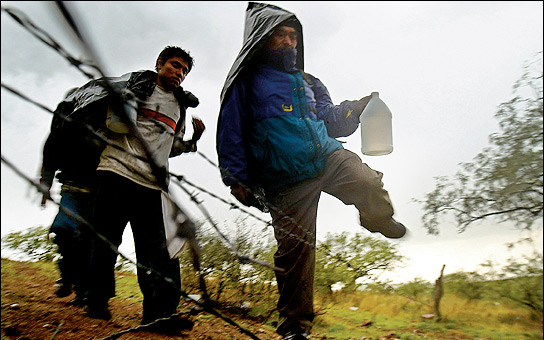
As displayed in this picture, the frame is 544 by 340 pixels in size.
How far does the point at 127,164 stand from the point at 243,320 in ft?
5.59

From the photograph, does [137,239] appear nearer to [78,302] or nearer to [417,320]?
[78,302]

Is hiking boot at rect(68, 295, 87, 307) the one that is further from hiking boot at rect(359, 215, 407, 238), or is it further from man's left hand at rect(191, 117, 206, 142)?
hiking boot at rect(359, 215, 407, 238)

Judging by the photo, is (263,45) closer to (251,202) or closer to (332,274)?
(251,202)

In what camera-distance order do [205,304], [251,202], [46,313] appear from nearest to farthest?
1. [205,304]
2. [251,202]
3. [46,313]

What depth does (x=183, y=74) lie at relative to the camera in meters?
2.54

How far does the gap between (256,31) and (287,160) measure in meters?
0.81

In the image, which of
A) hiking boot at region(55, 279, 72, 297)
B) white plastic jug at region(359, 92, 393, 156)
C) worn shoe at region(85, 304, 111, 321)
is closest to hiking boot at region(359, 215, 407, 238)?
white plastic jug at region(359, 92, 393, 156)

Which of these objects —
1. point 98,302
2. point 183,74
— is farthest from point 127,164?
point 98,302

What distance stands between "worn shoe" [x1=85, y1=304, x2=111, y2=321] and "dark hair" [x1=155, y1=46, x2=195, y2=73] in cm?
149

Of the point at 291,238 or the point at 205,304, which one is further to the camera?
the point at 291,238

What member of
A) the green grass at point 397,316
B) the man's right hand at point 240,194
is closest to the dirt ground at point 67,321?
the green grass at point 397,316

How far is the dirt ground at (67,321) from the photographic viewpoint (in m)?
2.32

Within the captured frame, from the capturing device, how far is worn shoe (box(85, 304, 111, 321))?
8.27ft

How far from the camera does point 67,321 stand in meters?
2.46
